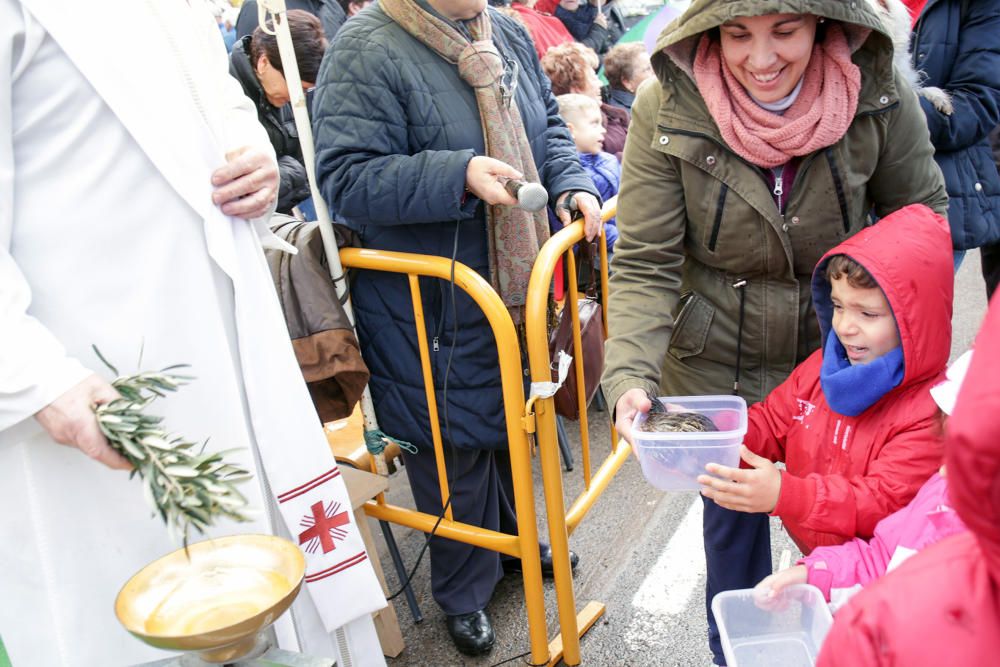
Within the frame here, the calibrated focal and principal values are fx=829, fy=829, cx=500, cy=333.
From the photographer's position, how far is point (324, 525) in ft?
6.35

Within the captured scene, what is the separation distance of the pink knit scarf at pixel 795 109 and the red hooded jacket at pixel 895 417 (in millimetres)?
239

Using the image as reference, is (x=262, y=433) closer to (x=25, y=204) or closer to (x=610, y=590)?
(x=25, y=204)

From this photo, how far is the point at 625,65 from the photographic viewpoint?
17.7 ft

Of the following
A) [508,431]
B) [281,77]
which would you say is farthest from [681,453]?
[281,77]

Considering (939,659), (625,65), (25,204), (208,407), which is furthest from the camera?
(625,65)

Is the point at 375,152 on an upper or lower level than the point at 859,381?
upper

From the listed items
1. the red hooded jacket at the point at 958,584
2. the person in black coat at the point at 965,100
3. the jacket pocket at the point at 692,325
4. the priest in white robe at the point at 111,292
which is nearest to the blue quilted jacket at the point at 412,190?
the priest in white robe at the point at 111,292

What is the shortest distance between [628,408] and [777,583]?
490 mm

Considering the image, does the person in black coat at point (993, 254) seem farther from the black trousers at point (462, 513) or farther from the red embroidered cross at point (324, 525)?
the red embroidered cross at point (324, 525)

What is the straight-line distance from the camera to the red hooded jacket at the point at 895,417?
1.65 m

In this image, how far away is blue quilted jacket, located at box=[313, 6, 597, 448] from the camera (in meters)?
2.26

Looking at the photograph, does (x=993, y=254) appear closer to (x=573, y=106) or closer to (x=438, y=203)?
(x=573, y=106)

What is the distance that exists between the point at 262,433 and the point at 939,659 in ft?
4.68

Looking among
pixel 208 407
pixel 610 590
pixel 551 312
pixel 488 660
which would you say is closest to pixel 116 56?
pixel 208 407
